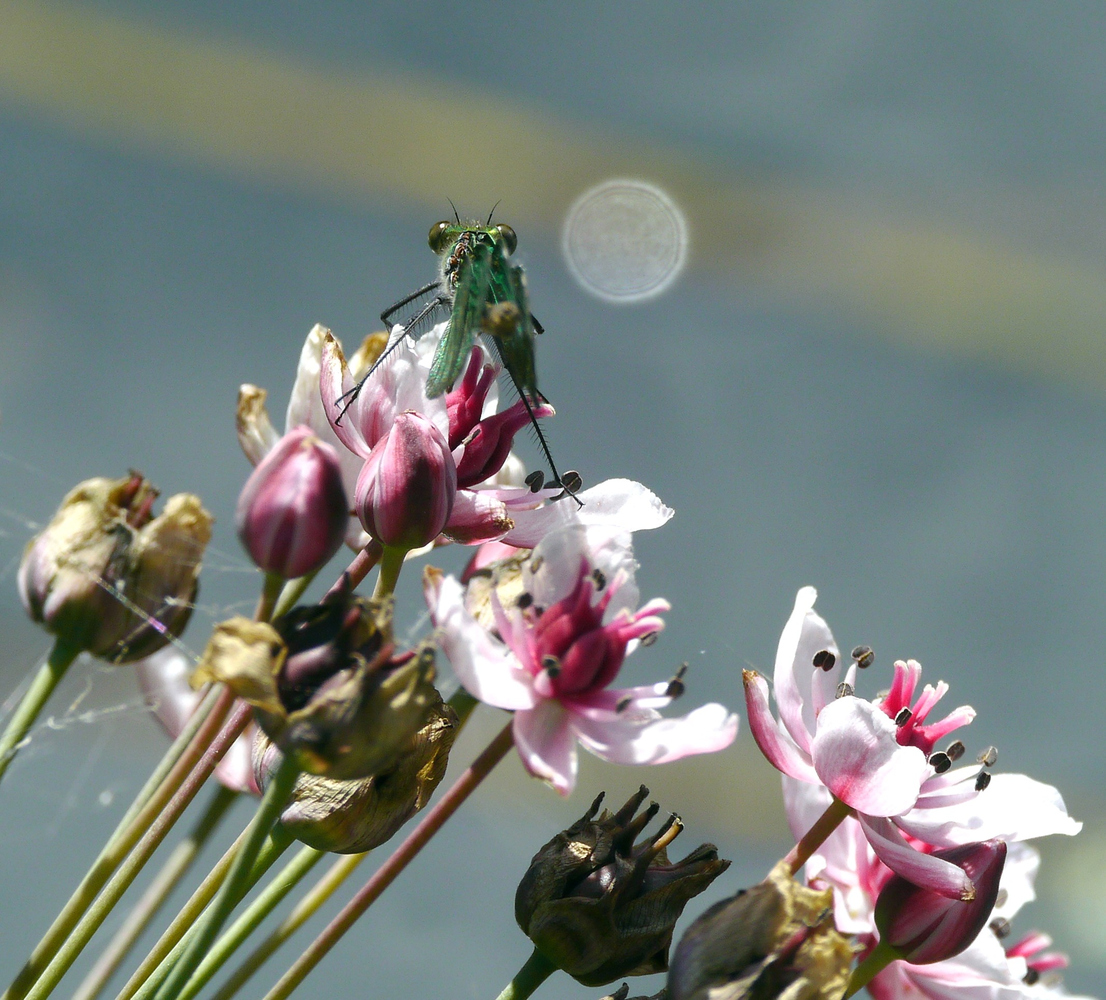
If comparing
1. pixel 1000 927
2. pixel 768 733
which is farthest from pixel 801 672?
pixel 1000 927

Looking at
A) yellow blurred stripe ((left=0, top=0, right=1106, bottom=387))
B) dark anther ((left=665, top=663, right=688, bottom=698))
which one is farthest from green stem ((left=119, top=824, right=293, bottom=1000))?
yellow blurred stripe ((left=0, top=0, right=1106, bottom=387))

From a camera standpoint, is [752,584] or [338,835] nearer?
[338,835]

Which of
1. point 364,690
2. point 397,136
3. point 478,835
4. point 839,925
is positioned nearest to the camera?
point 364,690

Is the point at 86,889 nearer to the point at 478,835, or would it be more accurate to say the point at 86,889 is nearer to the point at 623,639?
the point at 623,639

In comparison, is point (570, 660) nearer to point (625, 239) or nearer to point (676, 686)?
point (676, 686)

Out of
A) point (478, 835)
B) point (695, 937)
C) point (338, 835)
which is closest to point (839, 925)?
point (695, 937)
